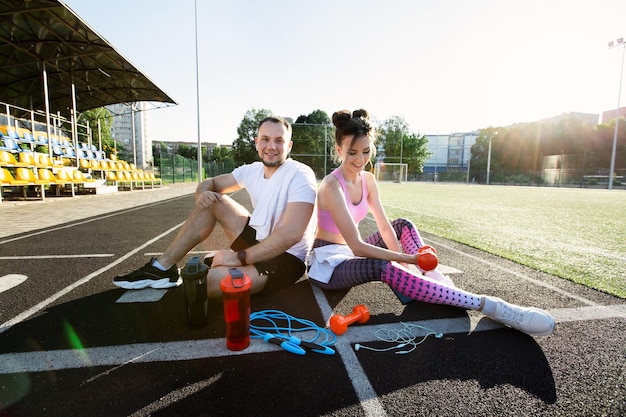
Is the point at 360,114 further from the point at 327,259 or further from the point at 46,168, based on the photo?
the point at 46,168

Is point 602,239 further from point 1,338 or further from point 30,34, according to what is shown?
point 30,34

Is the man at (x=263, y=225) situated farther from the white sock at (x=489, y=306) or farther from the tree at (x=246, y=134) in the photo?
the tree at (x=246, y=134)

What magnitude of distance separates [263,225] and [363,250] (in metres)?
0.86

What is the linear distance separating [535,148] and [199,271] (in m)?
62.8

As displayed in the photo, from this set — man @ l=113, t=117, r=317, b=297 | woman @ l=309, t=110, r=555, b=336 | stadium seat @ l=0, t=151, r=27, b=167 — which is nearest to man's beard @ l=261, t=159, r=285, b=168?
man @ l=113, t=117, r=317, b=297

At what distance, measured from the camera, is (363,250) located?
235cm

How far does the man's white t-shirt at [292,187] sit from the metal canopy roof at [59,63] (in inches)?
458

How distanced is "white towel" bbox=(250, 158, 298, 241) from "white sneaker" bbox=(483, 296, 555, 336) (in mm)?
1704

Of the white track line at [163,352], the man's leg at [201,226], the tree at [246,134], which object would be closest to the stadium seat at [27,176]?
the man's leg at [201,226]

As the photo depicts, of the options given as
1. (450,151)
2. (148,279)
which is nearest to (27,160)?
(148,279)

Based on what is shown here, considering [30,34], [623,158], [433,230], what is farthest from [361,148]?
[623,158]

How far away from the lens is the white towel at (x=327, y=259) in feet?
8.47

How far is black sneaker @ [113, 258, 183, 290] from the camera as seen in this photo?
2750 millimetres

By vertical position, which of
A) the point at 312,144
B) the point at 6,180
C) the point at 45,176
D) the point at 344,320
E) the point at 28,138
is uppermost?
the point at 312,144
